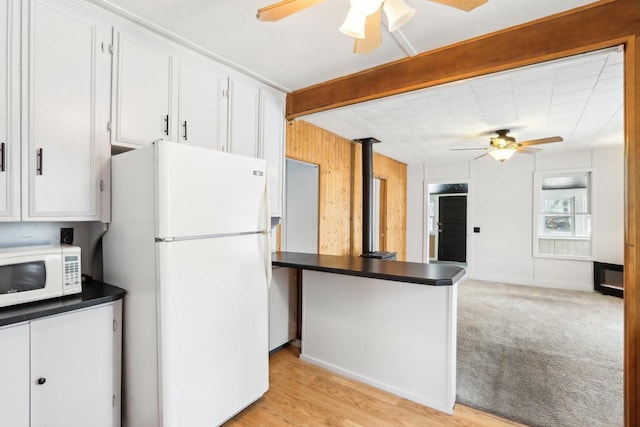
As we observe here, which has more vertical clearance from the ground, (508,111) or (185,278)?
(508,111)

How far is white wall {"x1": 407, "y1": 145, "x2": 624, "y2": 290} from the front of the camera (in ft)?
17.7

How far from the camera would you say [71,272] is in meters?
1.70

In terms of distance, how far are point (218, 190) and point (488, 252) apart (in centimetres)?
623

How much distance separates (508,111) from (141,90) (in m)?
3.64

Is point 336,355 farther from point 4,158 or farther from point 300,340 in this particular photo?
point 4,158

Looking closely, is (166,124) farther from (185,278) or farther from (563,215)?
(563,215)

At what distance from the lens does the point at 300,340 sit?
314cm

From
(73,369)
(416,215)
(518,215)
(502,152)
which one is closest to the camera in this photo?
(73,369)

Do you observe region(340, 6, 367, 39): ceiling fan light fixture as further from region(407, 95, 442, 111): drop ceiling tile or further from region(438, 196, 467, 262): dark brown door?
region(438, 196, 467, 262): dark brown door

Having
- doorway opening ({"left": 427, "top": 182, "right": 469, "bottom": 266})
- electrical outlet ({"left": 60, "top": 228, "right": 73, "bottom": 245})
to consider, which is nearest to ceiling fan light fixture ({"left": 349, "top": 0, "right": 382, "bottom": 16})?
electrical outlet ({"left": 60, "top": 228, "right": 73, "bottom": 245})

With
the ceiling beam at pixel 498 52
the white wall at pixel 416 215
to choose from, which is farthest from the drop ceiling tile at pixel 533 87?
the white wall at pixel 416 215

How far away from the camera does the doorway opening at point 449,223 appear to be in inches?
330

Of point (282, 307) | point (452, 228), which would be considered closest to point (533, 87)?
point (282, 307)

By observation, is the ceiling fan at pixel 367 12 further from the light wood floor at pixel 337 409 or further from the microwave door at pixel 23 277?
the light wood floor at pixel 337 409
